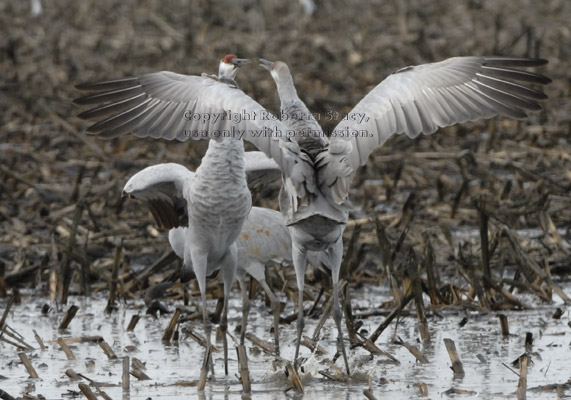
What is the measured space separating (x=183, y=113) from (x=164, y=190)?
3.12ft

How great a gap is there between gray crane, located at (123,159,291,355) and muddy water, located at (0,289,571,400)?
0.46 m

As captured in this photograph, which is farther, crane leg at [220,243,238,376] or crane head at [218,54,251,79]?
crane leg at [220,243,238,376]

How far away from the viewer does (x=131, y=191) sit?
275 inches

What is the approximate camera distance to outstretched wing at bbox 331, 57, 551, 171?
20.9ft

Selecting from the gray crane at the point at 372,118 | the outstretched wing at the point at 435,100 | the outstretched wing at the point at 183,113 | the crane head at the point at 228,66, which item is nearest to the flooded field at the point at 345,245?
the gray crane at the point at 372,118

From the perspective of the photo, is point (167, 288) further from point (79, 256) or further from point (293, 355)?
point (293, 355)

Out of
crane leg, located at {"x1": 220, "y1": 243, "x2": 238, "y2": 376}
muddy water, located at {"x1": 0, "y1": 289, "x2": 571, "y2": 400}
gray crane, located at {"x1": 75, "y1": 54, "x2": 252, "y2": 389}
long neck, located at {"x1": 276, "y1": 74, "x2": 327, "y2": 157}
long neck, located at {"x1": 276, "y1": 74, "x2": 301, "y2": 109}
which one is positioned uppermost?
Result: long neck, located at {"x1": 276, "y1": 74, "x2": 301, "y2": 109}

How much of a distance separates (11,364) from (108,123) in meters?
1.54

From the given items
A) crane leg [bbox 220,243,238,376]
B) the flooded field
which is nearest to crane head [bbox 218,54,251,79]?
crane leg [bbox 220,243,238,376]

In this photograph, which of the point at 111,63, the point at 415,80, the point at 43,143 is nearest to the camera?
the point at 415,80

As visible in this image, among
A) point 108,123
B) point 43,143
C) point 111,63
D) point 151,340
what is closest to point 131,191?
point 108,123

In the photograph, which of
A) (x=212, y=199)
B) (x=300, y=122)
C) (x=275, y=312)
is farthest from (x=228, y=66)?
(x=275, y=312)

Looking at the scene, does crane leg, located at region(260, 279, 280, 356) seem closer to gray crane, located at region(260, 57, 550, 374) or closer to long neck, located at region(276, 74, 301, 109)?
gray crane, located at region(260, 57, 550, 374)

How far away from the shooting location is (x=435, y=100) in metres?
6.78
